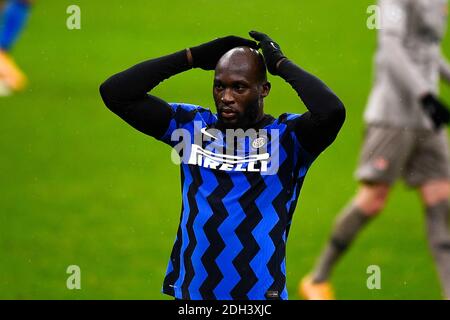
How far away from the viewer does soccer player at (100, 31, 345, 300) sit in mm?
4012

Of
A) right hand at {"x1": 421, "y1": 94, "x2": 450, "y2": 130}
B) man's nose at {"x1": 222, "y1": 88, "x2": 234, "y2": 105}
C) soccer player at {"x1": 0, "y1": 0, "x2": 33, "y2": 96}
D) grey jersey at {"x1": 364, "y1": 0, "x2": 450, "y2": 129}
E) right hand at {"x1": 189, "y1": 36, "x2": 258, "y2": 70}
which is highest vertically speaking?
soccer player at {"x1": 0, "y1": 0, "x2": 33, "y2": 96}

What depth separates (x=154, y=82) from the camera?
427 centimetres

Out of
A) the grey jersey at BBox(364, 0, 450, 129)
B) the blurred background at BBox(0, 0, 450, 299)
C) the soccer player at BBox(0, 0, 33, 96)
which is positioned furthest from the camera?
the soccer player at BBox(0, 0, 33, 96)

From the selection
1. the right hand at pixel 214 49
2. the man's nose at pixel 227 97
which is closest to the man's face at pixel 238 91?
the man's nose at pixel 227 97

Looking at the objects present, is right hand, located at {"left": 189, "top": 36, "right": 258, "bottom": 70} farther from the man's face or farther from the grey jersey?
the grey jersey

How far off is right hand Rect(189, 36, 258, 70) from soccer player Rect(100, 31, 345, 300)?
12 cm

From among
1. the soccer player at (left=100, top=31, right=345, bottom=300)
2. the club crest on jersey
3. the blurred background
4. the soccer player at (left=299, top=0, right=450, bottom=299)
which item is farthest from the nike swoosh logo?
the blurred background

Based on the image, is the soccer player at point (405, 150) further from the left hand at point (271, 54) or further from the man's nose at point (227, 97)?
the man's nose at point (227, 97)

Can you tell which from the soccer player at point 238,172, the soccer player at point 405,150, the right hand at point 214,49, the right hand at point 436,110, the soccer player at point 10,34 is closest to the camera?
the soccer player at point 238,172

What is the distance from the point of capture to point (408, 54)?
20.9 ft

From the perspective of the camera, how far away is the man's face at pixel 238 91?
13.3 feet

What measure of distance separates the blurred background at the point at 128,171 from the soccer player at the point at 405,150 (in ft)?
1.38

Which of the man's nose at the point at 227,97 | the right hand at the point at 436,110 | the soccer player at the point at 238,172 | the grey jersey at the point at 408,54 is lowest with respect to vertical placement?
the soccer player at the point at 238,172
